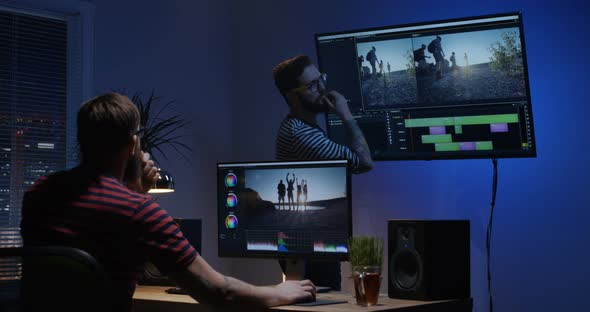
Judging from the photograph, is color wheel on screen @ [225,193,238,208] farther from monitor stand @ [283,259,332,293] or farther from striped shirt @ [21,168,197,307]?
striped shirt @ [21,168,197,307]

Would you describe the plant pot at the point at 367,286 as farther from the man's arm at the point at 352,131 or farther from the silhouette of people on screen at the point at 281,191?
the man's arm at the point at 352,131

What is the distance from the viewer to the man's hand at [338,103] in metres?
4.08

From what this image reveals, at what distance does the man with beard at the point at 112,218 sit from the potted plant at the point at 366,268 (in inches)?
27.9

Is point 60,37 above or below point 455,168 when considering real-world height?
above

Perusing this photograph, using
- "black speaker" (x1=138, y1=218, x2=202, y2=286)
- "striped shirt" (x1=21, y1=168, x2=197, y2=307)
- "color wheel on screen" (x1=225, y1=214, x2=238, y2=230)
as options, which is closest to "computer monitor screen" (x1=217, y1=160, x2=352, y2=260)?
"color wheel on screen" (x1=225, y1=214, x2=238, y2=230)

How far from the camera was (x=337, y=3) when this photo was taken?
4730mm

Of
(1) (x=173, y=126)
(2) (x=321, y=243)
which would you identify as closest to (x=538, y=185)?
(2) (x=321, y=243)

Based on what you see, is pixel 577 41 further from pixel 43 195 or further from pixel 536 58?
pixel 43 195

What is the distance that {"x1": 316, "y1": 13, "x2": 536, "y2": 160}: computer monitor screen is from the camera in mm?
3688

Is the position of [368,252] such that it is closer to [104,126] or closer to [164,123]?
[104,126]

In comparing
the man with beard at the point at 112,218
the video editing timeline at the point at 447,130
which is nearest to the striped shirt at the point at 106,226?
the man with beard at the point at 112,218

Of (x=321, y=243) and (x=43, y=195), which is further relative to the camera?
(x=321, y=243)

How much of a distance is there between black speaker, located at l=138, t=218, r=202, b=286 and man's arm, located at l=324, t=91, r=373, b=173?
94cm

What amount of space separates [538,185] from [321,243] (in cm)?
137
